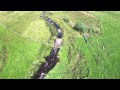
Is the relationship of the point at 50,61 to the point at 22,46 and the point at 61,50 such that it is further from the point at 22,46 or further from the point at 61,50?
the point at 22,46

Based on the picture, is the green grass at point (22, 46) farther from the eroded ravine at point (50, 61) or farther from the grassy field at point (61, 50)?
the eroded ravine at point (50, 61)

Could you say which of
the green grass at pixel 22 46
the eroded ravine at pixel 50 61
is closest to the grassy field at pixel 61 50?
the green grass at pixel 22 46

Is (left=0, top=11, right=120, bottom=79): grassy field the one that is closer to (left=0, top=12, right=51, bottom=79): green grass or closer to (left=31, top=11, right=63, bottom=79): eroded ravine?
(left=0, top=12, right=51, bottom=79): green grass

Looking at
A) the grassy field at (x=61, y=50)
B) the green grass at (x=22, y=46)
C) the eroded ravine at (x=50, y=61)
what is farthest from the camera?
the grassy field at (x=61, y=50)

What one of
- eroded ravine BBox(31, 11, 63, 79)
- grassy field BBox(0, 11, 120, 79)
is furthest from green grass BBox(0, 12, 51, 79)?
eroded ravine BBox(31, 11, 63, 79)

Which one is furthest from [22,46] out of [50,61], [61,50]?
[61,50]

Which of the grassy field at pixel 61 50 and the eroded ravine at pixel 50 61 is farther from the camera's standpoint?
the grassy field at pixel 61 50

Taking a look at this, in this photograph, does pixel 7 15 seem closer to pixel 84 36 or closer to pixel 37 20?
pixel 37 20
